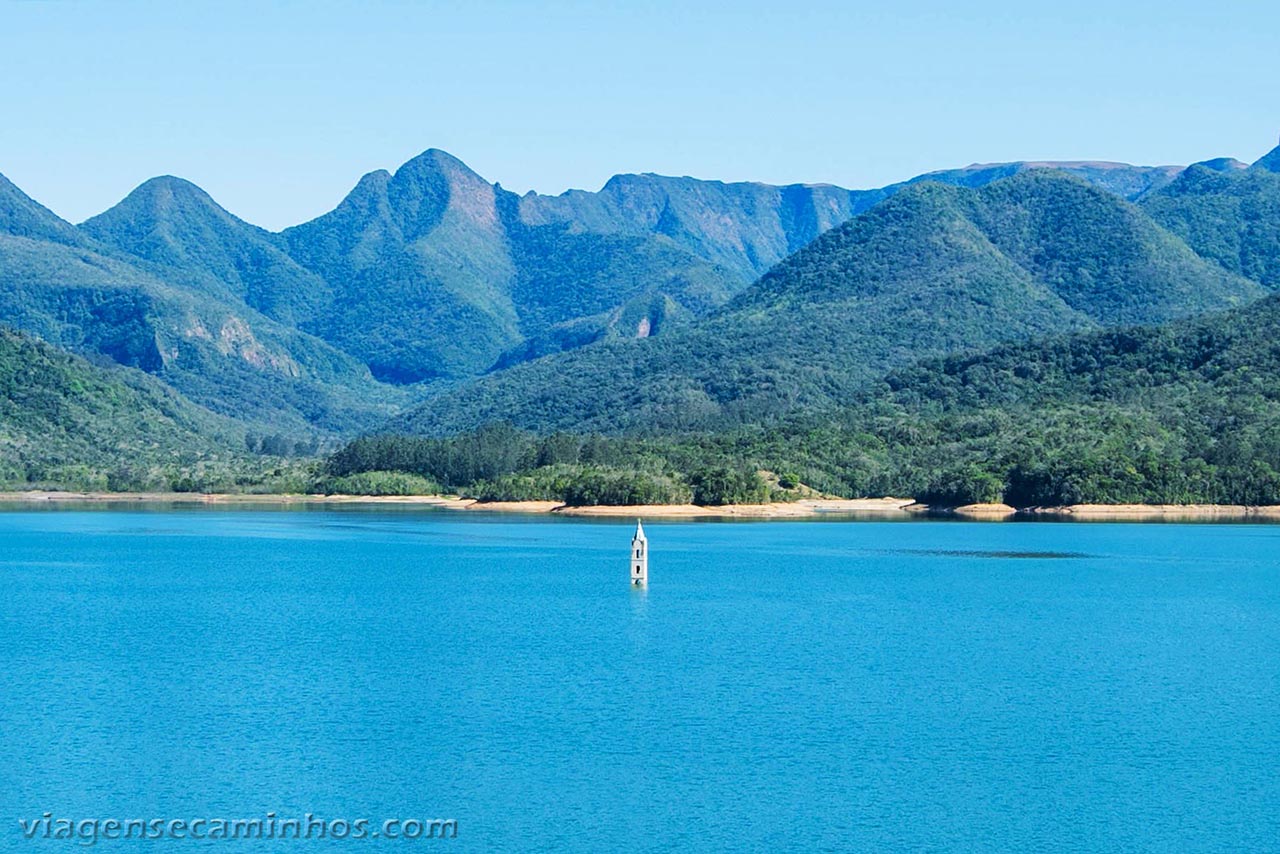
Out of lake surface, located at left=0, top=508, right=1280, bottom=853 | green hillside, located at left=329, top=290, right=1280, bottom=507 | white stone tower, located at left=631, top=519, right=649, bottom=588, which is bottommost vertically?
lake surface, located at left=0, top=508, right=1280, bottom=853

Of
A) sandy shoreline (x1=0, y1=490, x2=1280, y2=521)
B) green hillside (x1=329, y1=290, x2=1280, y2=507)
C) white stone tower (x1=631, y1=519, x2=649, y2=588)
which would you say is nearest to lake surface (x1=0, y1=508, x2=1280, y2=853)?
white stone tower (x1=631, y1=519, x2=649, y2=588)

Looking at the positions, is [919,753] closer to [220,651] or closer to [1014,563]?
[220,651]

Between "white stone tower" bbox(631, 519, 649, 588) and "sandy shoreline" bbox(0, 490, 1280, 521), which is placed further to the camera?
"sandy shoreline" bbox(0, 490, 1280, 521)

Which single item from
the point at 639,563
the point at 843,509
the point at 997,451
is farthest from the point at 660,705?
the point at 997,451

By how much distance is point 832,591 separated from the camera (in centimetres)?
7312

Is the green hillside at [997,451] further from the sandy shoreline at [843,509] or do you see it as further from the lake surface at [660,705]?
the lake surface at [660,705]

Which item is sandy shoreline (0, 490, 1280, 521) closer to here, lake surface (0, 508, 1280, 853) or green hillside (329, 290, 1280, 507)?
green hillside (329, 290, 1280, 507)

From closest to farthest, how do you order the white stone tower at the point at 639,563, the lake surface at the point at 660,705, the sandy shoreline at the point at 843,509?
the lake surface at the point at 660,705 → the white stone tower at the point at 639,563 → the sandy shoreline at the point at 843,509

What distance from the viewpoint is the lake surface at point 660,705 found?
3275cm

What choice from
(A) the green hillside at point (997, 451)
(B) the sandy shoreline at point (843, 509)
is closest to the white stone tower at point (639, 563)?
(B) the sandy shoreline at point (843, 509)

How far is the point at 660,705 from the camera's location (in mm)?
43219

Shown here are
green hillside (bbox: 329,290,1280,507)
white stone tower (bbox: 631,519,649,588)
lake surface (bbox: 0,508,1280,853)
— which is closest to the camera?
lake surface (bbox: 0,508,1280,853)

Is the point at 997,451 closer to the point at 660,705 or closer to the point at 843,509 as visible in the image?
the point at 843,509

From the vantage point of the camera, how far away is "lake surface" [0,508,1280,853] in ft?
107
